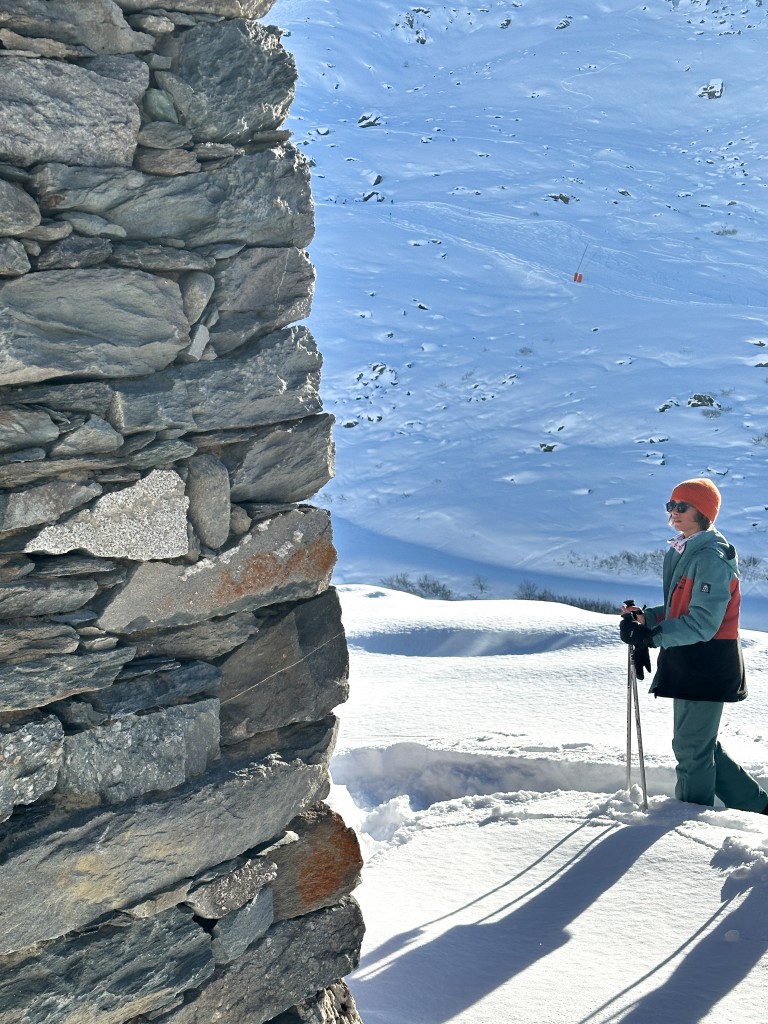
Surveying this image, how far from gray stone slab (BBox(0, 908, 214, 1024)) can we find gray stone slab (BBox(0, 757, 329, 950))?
55 millimetres

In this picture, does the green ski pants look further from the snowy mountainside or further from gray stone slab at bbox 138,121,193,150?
the snowy mountainside

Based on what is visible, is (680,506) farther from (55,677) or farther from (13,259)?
(13,259)

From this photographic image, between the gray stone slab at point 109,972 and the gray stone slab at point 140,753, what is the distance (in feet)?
1.04

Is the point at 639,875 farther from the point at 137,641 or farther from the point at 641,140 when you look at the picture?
the point at 641,140

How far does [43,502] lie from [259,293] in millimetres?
780

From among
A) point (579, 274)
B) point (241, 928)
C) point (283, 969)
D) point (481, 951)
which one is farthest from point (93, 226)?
point (579, 274)

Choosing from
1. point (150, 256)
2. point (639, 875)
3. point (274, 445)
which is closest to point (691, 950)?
point (639, 875)

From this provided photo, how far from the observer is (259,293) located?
2680mm

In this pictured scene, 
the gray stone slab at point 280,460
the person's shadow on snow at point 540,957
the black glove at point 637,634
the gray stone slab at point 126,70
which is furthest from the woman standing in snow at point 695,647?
the gray stone slab at point 126,70

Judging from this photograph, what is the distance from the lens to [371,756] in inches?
214

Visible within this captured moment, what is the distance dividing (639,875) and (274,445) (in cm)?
225

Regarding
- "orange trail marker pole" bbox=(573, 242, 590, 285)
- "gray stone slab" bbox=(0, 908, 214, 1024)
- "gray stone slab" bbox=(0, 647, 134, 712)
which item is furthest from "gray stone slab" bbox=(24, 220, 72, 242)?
"orange trail marker pole" bbox=(573, 242, 590, 285)

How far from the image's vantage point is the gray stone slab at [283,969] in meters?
2.67

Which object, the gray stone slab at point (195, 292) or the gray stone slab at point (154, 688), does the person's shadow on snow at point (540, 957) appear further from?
the gray stone slab at point (195, 292)
